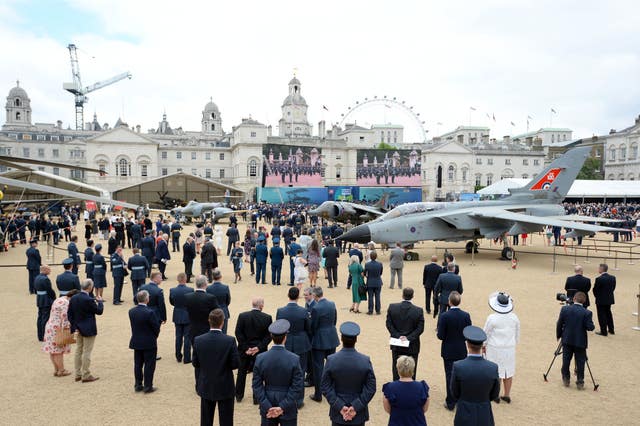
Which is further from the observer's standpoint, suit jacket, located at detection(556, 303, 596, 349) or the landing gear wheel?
the landing gear wheel

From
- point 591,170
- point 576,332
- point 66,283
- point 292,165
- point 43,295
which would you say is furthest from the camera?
point 591,170

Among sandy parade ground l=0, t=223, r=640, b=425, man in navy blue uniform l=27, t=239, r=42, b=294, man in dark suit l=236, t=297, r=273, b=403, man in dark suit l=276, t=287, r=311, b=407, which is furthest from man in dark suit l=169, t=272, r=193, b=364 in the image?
man in navy blue uniform l=27, t=239, r=42, b=294

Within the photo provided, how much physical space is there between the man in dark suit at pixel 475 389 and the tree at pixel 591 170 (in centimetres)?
8085

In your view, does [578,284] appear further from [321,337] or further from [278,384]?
[278,384]

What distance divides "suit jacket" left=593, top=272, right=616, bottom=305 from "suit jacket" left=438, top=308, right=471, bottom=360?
4.42m

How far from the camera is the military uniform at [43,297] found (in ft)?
26.2

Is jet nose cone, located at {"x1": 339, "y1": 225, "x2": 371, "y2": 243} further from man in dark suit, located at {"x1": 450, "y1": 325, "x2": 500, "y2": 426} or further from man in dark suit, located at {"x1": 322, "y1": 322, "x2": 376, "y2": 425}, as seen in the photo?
man in dark suit, located at {"x1": 322, "y1": 322, "x2": 376, "y2": 425}

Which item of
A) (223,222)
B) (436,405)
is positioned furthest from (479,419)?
(223,222)


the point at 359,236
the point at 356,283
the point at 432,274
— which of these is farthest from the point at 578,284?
the point at 359,236

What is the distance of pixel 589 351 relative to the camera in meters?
8.09

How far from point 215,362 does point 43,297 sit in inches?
210

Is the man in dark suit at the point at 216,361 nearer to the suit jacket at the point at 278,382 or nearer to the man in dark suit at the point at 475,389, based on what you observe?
the suit jacket at the point at 278,382

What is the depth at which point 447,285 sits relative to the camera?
870cm

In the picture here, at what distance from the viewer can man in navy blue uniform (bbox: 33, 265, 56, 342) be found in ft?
26.2
